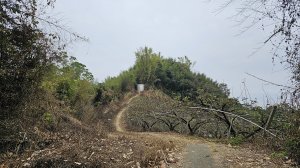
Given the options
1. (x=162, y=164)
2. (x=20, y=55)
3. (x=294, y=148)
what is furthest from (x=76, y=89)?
(x=294, y=148)

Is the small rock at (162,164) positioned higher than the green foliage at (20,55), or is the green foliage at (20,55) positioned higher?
the green foliage at (20,55)

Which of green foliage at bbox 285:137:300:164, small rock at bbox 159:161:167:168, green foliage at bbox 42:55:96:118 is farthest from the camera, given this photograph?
green foliage at bbox 42:55:96:118

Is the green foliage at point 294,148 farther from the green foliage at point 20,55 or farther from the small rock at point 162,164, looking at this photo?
the green foliage at point 20,55

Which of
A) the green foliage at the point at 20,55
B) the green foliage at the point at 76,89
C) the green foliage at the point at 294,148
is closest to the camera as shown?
the green foliage at the point at 294,148

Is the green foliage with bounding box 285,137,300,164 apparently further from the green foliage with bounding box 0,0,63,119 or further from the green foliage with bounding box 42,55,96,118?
the green foliage with bounding box 42,55,96,118

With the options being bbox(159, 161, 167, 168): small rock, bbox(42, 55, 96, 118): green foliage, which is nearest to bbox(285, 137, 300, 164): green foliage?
bbox(159, 161, 167, 168): small rock

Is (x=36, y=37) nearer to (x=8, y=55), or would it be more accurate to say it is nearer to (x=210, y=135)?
(x=8, y=55)

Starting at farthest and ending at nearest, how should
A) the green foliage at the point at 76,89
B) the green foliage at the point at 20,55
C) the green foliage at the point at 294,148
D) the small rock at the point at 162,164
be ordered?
the green foliage at the point at 76,89
the green foliage at the point at 20,55
the small rock at the point at 162,164
the green foliage at the point at 294,148

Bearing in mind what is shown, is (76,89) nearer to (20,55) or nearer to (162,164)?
(20,55)

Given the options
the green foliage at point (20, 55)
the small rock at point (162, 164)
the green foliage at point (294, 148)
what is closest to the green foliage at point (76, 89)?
the green foliage at point (20, 55)

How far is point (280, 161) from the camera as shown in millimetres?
10320

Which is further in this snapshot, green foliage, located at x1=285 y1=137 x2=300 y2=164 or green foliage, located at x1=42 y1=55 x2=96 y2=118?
green foliage, located at x1=42 y1=55 x2=96 y2=118

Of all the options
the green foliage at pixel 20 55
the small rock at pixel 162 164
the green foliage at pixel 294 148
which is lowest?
the small rock at pixel 162 164

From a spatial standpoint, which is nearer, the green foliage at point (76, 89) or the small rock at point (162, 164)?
the small rock at point (162, 164)
